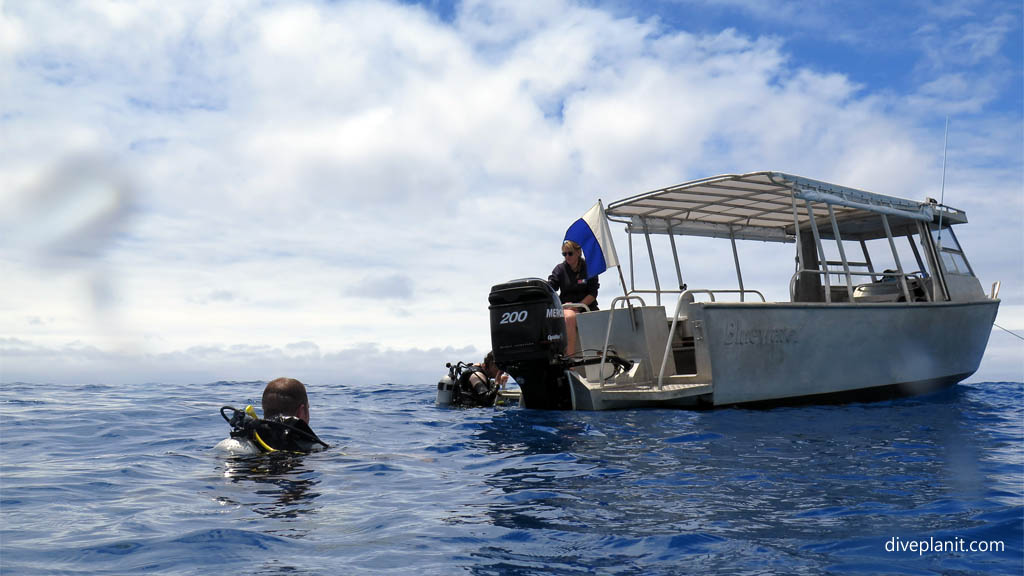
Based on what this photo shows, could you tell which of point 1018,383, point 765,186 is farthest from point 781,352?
point 1018,383

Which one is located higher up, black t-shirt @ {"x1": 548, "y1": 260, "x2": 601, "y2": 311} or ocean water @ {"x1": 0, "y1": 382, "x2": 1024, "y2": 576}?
black t-shirt @ {"x1": 548, "y1": 260, "x2": 601, "y2": 311}

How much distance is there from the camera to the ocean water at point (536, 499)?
3031 mm

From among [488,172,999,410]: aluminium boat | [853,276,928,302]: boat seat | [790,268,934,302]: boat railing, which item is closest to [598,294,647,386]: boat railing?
[488,172,999,410]: aluminium boat

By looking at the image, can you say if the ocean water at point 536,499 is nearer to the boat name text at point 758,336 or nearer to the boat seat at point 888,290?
the boat name text at point 758,336

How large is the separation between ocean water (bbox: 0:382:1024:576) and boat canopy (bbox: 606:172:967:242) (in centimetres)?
284

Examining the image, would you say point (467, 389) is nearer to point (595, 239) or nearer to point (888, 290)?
point (595, 239)

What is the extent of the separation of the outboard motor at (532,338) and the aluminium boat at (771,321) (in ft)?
0.04

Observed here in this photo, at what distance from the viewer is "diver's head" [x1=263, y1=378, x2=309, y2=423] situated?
5.10 m

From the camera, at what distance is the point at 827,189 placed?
29.0ft

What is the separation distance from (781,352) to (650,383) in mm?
1581

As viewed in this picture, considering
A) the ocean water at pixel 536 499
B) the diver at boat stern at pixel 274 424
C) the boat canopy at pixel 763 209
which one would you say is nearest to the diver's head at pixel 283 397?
the diver at boat stern at pixel 274 424

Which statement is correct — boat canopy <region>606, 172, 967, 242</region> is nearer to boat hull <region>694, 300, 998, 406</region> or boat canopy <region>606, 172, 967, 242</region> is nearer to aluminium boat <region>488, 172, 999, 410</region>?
aluminium boat <region>488, 172, 999, 410</region>

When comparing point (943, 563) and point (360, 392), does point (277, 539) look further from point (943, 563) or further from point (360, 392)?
point (360, 392)

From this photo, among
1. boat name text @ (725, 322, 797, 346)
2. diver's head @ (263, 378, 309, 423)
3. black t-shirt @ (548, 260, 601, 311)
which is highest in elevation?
black t-shirt @ (548, 260, 601, 311)
